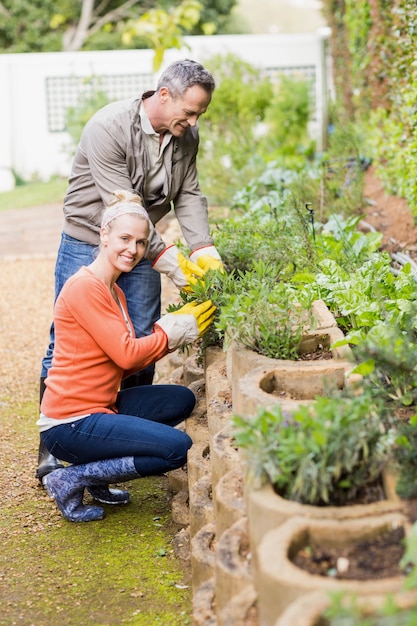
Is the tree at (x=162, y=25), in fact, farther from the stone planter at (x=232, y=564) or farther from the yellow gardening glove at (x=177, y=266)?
the stone planter at (x=232, y=564)

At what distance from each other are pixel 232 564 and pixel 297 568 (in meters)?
0.36

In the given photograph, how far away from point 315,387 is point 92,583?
98cm

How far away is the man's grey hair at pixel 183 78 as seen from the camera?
10.9 ft

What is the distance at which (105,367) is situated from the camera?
317 cm

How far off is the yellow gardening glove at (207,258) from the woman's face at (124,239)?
40 cm

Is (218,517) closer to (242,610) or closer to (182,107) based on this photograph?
(242,610)

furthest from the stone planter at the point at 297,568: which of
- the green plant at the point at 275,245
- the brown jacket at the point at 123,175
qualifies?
the brown jacket at the point at 123,175

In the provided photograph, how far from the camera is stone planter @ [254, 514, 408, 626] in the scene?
64.6 inches

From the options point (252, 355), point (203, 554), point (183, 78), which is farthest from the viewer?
point (183, 78)

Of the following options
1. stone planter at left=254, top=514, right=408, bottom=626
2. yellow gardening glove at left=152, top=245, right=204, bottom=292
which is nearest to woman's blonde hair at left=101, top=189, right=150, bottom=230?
yellow gardening glove at left=152, top=245, right=204, bottom=292

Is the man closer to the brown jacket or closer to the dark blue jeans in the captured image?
the brown jacket

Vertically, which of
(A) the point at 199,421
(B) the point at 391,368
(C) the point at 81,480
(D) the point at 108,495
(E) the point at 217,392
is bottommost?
(D) the point at 108,495

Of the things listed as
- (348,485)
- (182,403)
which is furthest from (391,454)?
(182,403)

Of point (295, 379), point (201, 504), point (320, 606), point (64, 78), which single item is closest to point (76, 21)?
point (64, 78)
